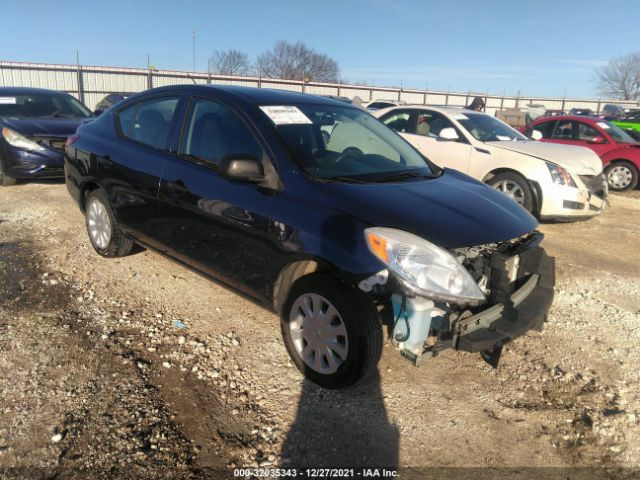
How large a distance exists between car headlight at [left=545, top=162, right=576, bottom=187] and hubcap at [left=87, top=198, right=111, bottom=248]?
17.5 ft

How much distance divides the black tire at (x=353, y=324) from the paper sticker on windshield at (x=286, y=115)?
1134 millimetres

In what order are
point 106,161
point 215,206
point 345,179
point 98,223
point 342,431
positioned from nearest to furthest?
point 342,431
point 345,179
point 215,206
point 106,161
point 98,223

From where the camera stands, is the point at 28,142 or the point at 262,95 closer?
the point at 262,95

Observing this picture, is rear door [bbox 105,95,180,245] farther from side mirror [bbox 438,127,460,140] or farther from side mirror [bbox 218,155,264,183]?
side mirror [bbox 438,127,460,140]

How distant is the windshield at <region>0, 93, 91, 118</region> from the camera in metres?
7.60

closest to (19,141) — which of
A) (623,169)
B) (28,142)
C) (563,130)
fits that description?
(28,142)

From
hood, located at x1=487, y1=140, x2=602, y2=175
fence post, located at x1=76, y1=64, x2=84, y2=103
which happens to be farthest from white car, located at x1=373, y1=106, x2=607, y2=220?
fence post, located at x1=76, y1=64, x2=84, y2=103

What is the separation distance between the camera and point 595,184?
6.70m

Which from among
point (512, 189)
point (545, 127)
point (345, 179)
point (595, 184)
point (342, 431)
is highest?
point (545, 127)

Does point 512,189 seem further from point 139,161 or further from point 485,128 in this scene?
point 139,161

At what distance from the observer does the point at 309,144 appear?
3166 mm

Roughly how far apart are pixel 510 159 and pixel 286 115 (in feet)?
14.4

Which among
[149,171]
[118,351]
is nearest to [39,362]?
[118,351]

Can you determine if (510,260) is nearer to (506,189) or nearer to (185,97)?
(185,97)
